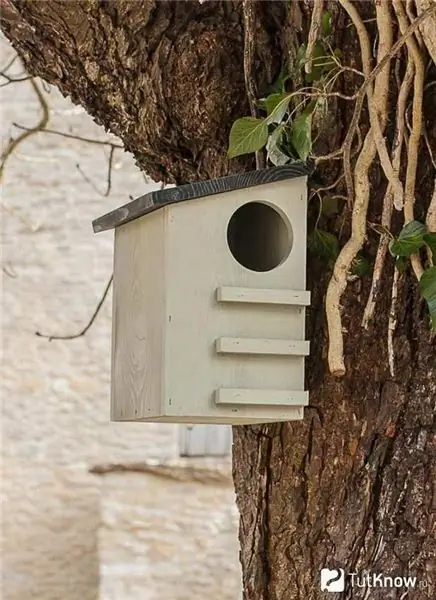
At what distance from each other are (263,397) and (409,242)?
0.73ft

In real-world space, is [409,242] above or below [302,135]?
below

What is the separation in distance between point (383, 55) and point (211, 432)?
3.35m

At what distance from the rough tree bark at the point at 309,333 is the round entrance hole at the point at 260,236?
0.17 ft

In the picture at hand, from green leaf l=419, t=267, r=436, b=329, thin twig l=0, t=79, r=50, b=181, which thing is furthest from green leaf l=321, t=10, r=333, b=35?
thin twig l=0, t=79, r=50, b=181

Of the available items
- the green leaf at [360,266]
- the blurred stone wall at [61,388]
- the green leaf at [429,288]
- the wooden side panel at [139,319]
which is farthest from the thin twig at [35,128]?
the blurred stone wall at [61,388]

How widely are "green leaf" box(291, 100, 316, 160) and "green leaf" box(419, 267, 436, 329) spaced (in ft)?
0.65

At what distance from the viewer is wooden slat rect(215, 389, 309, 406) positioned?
1.10m

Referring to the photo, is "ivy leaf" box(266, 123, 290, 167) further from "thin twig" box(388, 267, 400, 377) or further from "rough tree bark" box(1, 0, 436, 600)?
"thin twig" box(388, 267, 400, 377)

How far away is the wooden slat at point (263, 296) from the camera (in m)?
1.11

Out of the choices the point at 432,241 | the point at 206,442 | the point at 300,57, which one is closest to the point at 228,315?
the point at 432,241

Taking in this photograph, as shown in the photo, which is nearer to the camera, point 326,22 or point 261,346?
point 261,346

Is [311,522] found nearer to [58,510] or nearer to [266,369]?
[266,369]

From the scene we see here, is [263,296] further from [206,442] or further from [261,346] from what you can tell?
[206,442]

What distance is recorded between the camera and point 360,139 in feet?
3.93
